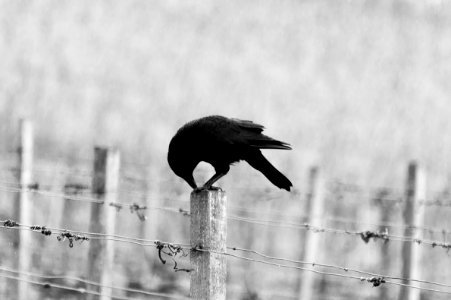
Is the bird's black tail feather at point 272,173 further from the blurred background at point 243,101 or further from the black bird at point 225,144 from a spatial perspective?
the blurred background at point 243,101

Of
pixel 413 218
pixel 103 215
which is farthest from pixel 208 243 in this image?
pixel 413 218

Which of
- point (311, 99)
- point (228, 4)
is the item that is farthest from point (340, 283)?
point (228, 4)

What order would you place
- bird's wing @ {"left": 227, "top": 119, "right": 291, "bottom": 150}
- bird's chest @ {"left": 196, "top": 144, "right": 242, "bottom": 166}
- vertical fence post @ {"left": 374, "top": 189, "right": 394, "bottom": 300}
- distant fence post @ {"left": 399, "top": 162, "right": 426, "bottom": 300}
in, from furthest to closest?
vertical fence post @ {"left": 374, "top": 189, "right": 394, "bottom": 300} < distant fence post @ {"left": 399, "top": 162, "right": 426, "bottom": 300} < bird's chest @ {"left": 196, "top": 144, "right": 242, "bottom": 166} < bird's wing @ {"left": 227, "top": 119, "right": 291, "bottom": 150}


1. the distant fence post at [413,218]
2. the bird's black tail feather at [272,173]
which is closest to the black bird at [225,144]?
the bird's black tail feather at [272,173]

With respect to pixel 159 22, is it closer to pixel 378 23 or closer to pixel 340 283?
pixel 378 23

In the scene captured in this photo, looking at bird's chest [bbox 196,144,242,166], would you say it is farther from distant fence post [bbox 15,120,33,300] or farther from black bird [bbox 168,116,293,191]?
distant fence post [bbox 15,120,33,300]

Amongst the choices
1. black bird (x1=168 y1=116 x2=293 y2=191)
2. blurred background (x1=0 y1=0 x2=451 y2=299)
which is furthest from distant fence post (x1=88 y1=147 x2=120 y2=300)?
blurred background (x1=0 y1=0 x2=451 y2=299)

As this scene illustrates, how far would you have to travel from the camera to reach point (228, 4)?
27984 millimetres

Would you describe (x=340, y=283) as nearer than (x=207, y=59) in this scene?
Yes

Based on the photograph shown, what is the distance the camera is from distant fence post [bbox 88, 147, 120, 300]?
7.70 meters

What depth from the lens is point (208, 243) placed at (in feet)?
16.5

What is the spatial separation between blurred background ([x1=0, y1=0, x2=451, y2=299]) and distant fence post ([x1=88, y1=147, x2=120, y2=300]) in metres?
5.39

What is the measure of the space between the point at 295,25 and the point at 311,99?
420 centimetres

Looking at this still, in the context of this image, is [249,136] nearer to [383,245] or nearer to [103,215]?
[103,215]
